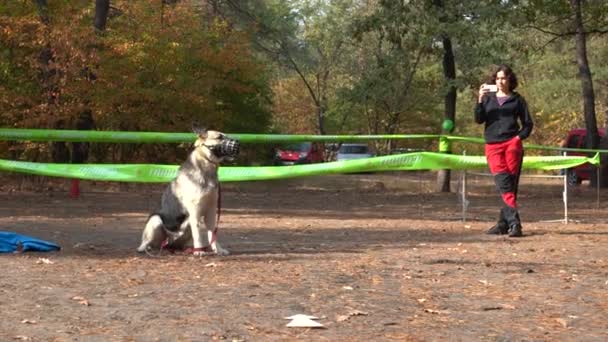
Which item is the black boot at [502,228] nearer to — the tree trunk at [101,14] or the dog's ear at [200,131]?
the dog's ear at [200,131]

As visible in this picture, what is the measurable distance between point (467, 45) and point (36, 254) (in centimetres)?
1765

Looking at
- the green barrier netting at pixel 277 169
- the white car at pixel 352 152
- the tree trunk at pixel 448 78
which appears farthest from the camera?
the white car at pixel 352 152

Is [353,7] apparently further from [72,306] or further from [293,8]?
[72,306]

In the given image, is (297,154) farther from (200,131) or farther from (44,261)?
(44,261)

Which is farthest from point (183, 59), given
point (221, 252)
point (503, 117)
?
point (221, 252)

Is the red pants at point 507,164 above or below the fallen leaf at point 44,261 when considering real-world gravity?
above

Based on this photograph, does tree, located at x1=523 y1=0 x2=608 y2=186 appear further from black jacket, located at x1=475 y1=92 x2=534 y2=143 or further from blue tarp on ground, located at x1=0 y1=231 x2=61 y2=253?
blue tarp on ground, located at x1=0 y1=231 x2=61 y2=253

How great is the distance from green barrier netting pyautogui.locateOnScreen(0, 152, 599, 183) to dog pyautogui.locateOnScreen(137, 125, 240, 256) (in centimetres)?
380

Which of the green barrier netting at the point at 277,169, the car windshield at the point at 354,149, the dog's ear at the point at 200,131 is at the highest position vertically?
the dog's ear at the point at 200,131

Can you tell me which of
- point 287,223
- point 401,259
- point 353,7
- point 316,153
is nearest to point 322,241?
point 401,259

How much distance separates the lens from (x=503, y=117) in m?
11.8

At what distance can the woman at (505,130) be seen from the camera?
11.7 m

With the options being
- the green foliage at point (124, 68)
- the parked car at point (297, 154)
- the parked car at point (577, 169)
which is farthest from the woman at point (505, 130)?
the parked car at point (297, 154)

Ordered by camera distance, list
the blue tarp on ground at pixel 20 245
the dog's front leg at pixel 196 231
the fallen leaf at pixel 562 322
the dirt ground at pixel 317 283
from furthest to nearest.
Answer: the blue tarp on ground at pixel 20 245 → the dog's front leg at pixel 196 231 → the fallen leaf at pixel 562 322 → the dirt ground at pixel 317 283
